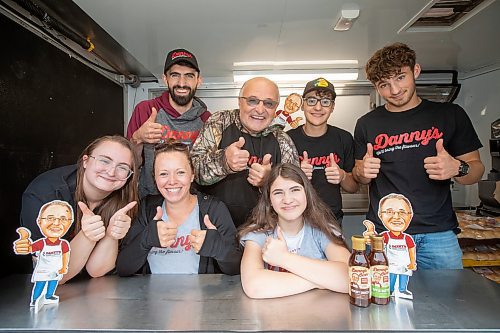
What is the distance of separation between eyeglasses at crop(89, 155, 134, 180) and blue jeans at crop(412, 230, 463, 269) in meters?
1.33

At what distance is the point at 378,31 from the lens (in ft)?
8.30

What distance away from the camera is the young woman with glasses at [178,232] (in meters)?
1.36

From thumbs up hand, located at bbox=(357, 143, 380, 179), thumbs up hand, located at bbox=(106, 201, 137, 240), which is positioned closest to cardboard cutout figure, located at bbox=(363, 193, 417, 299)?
thumbs up hand, located at bbox=(357, 143, 380, 179)

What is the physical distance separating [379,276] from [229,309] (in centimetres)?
46

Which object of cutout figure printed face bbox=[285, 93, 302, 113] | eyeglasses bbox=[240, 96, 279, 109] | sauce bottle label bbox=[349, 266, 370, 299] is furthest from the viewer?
cutout figure printed face bbox=[285, 93, 302, 113]

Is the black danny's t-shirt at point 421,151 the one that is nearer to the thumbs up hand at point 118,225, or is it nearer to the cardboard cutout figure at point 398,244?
the cardboard cutout figure at point 398,244

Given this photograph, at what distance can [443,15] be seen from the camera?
7.64 ft

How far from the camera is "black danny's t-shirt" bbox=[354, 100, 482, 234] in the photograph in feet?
5.52

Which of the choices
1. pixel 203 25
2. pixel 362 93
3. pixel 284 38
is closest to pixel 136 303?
pixel 203 25

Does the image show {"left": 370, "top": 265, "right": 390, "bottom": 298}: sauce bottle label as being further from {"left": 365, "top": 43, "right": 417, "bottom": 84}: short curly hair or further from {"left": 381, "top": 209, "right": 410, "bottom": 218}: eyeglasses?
{"left": 365, "top": 43, "right": 417, "bottom": 84}: short curly hair

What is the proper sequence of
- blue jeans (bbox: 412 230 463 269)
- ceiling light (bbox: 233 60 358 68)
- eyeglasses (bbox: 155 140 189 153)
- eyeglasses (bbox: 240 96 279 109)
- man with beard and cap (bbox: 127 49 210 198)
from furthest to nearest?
ceiling light (bbox: 233 60 358 68) → man with beard and cap (bbox: 127 49 210 198) → eyeglasses (bbox: 240 96 279 109) → blue jeans (bbox: 412 230 463 269) → eyeglasses (bbox: 155 140 189 153)

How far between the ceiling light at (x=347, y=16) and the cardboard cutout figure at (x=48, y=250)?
1878 millimetres

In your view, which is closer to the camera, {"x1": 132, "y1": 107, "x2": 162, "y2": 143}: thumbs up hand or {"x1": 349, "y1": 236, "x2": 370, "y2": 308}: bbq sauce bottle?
{"x1": 349, "y1": 236, "x2": 370, "y2": 308}: bbq sauce bottle

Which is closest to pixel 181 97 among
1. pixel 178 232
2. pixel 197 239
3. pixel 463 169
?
pixel 178 232
